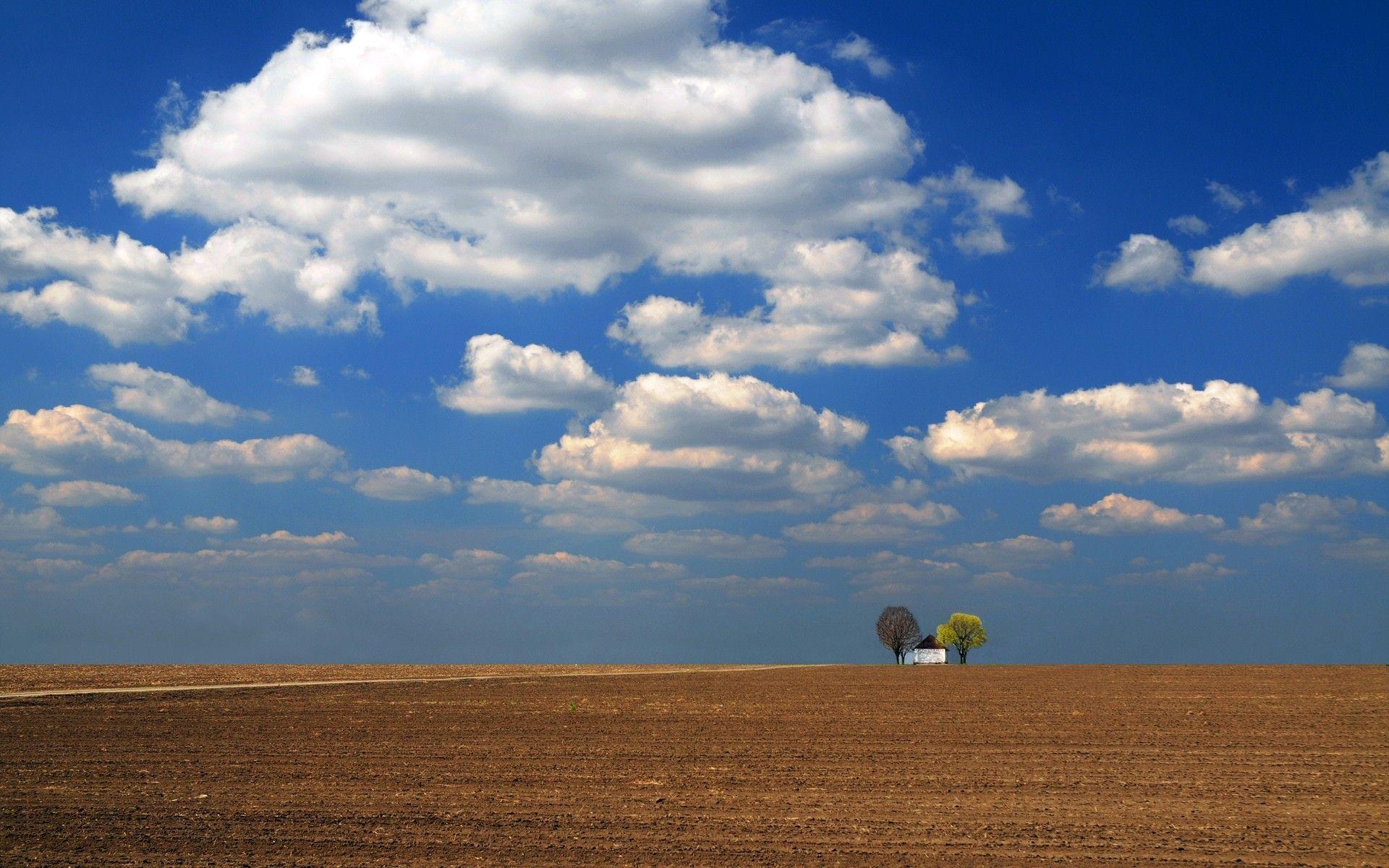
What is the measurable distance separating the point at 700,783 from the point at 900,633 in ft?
328

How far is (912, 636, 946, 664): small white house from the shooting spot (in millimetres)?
119938

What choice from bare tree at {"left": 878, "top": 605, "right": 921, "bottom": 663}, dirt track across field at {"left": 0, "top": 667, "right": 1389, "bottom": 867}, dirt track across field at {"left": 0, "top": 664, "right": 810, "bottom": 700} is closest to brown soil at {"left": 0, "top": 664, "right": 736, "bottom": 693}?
dirt track across field at {"left": 0, "top": 664, "right": 810, "bottom": 700}

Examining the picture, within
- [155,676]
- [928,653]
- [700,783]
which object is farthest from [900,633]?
[700,783]

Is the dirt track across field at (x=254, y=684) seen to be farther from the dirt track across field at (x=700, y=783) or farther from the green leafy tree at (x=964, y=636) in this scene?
the green leafy tree at (x=964, y=636)

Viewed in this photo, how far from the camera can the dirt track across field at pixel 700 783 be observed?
51.0ft

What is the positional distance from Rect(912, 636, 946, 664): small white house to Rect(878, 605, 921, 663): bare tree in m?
1.84

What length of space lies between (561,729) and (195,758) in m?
9.57

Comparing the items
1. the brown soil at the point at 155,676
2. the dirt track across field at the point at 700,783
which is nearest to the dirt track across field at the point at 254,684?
the brown soil at the point at 155,676

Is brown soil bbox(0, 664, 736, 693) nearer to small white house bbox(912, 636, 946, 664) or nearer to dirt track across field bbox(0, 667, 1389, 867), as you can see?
dirt track across field bbox(0, 667, 1389, 867)

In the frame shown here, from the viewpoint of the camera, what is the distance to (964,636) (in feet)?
406

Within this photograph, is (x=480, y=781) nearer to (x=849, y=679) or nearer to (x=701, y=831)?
(x=701, y=831)

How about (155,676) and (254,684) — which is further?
(155,676)

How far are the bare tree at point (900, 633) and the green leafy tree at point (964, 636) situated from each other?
→ 7946mm

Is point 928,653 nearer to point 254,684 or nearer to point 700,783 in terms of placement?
point 254,684
